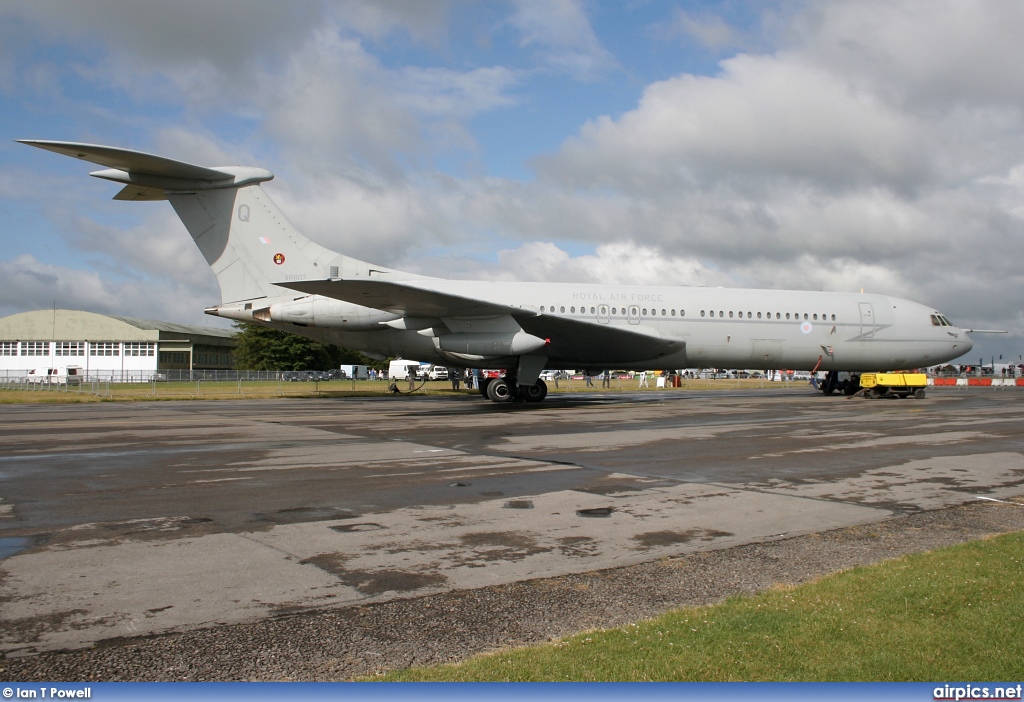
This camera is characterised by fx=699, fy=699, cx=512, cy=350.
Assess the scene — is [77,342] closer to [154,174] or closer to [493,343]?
[154,174]

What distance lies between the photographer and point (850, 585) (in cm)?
454

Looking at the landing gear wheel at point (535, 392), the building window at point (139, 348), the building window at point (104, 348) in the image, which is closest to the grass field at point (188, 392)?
the landing gear wheel at point (535, 392)

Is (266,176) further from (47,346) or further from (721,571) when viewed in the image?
(47,346)

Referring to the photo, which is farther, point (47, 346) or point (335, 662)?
point (47, 346)

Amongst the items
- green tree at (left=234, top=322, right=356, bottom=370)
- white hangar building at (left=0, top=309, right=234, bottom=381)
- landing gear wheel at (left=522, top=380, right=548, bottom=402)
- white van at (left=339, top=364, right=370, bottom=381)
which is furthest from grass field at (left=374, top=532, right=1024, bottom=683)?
white hangar building at (left=0, top=309, right=234, bottom=381)

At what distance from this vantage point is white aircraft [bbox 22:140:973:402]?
2047 centimetres

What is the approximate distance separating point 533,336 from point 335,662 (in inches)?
695

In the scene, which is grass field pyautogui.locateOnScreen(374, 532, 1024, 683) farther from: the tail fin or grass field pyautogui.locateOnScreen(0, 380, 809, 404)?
grass field pyautogui.locateOnScreen(0, 380, 809, 404)

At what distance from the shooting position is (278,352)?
7294cm

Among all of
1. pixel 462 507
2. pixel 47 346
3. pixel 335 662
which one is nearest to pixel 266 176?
pixel 462 507

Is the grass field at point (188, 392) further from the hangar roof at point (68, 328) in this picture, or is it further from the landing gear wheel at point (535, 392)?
the hangar roof at point (68, 328)

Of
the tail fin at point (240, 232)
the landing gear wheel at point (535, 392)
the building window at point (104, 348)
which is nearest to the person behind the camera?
the tail fin at point (240, 232)

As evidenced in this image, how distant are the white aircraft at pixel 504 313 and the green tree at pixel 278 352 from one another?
49.0 meters

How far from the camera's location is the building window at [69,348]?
73375mm
